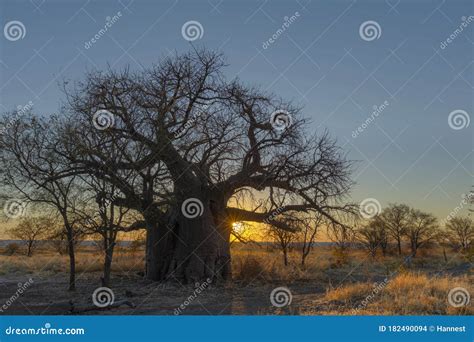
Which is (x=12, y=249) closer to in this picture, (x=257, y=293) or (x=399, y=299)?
(x=257, y=293)

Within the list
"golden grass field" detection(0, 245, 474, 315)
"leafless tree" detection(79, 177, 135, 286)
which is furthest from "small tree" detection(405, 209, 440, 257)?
"leafless tree" detection(79, 177, 135, 286)

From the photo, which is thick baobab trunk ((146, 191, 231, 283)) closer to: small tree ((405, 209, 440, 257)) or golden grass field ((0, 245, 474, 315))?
golden grass field ((0, 245, 474, 315))

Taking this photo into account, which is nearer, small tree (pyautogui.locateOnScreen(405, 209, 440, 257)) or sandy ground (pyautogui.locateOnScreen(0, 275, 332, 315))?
sandy ground (pyautogui.locateOnScreen(0, 275, 332, 315))

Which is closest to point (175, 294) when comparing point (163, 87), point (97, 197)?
point (97, 197)

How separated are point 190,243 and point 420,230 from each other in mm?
29553

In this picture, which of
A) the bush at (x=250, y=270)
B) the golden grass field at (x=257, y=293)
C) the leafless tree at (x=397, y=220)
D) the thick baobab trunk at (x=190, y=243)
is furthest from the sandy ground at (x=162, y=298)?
the leafless tree at (x=397, y=220)

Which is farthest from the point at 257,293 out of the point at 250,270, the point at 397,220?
the point at 397,220

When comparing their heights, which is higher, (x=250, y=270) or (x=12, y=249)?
(x=12, y=249)

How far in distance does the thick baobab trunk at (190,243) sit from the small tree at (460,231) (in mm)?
24483

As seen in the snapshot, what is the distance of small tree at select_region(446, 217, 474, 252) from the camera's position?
116 ft

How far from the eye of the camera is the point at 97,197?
12469 mm

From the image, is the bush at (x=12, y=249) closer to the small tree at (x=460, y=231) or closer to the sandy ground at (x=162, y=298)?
the sandy ground at (x=162, y=298)

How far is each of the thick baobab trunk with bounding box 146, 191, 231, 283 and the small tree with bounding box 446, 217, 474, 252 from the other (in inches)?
964

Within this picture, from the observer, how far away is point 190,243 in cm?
1546
